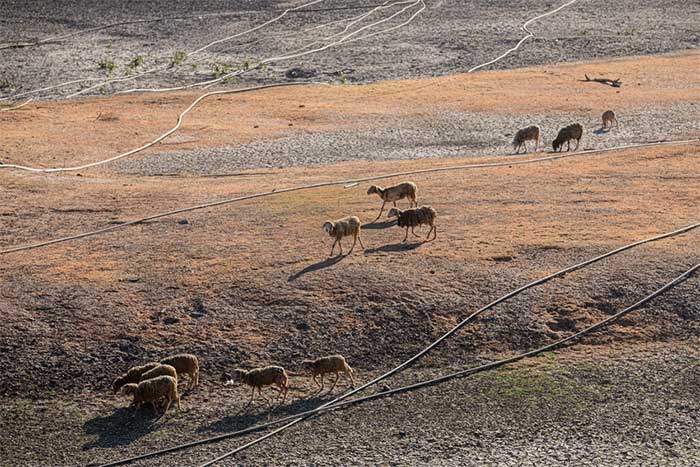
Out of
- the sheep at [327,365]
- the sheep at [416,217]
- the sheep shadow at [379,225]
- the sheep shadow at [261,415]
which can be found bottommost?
the sheep shadow at [261,415]

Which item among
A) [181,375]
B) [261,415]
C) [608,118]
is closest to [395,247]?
[181,375]

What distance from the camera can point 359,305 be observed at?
18.1m

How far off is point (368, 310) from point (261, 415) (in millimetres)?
3017

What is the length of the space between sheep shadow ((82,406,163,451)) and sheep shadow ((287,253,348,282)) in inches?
158

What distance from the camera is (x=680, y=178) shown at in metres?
25.6

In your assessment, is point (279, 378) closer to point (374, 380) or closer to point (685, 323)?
point (374, 380)

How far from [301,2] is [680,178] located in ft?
112

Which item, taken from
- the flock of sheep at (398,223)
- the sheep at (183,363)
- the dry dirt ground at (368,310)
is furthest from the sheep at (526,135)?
the sheep at (183,363)

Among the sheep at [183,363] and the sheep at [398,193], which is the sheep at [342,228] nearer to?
the sheep at [398,193]

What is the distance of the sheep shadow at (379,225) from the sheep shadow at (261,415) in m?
6.03

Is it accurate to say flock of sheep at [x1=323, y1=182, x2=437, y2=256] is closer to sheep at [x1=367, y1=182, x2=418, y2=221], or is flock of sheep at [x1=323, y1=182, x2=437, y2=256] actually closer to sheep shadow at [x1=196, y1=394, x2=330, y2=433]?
sheep at [x1=367, y1=182, x2=418, y2=221]

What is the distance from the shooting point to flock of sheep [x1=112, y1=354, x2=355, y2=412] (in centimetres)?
1532

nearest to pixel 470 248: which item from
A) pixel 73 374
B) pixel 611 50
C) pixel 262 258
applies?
pixel 262 258

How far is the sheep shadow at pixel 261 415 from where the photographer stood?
1528 cm
